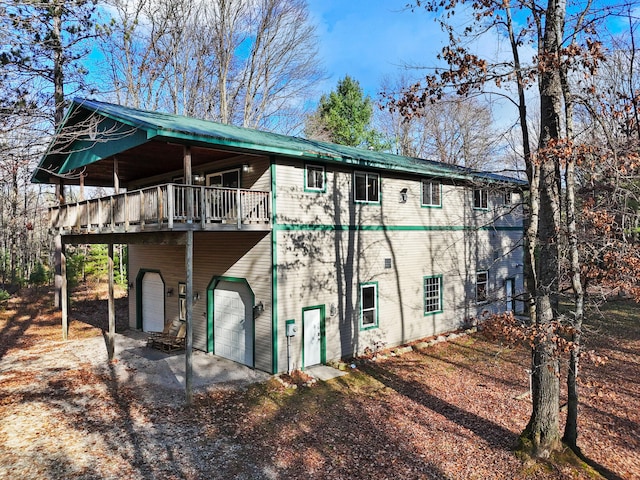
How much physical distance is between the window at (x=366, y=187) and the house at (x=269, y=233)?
4 cm

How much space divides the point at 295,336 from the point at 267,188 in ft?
13.4

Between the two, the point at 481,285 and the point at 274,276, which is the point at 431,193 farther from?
the point at 274,276

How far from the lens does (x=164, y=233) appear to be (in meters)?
9.77

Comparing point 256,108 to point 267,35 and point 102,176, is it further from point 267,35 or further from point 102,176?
point 102,176

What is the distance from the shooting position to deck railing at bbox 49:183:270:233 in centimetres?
916

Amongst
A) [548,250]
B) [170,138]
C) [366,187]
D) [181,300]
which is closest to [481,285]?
[366,187]

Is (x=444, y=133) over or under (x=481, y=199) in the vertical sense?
over

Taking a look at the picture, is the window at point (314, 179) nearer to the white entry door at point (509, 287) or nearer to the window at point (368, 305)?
the window at point (368, 305)

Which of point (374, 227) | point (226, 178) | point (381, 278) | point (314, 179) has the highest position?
point (226, 178)

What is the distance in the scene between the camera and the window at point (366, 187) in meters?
12.9

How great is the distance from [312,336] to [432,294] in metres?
5.82

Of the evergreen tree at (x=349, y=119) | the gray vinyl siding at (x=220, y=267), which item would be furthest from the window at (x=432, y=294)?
the evergreen tree at (x=349, y=119)

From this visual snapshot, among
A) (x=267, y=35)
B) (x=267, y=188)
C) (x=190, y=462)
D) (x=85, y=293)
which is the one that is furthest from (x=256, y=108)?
(x=190, y=462)

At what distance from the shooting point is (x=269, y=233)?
35.5ft
